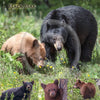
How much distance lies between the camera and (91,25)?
682 centimetres

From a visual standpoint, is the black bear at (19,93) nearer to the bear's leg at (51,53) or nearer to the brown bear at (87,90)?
the brown bear at (87,90)

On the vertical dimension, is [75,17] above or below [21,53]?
above

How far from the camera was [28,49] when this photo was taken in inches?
234

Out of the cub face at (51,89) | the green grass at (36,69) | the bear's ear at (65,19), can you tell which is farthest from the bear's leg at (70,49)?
the cub face at (51,89)

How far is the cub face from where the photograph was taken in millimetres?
3657

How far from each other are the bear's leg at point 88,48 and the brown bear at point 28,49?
1363 millimetres

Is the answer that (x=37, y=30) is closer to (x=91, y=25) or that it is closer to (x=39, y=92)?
(x=91, y=25)

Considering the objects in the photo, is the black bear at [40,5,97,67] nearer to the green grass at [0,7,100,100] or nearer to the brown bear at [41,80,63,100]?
the green grass at [0,7,100,100]

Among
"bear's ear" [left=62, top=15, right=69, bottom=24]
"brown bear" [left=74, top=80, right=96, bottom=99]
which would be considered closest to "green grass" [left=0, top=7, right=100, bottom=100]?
"brown bear" [left=74, top=80, right=96, bottom=99]

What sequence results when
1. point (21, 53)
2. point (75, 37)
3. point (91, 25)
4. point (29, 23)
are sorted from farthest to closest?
point (29, 23), point (91, 25), point (75, 37), point (21, 53)

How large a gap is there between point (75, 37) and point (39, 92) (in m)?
2.74

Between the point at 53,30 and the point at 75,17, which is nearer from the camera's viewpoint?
the point at 53,30

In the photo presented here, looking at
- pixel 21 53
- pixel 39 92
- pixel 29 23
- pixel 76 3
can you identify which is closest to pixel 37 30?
pixel 29 23

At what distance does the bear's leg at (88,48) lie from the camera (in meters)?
6.97
